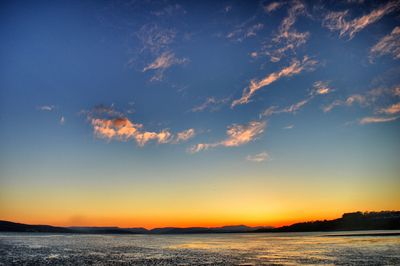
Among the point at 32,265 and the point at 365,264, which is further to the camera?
the point at 32,265

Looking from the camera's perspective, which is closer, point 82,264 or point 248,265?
point 248,265

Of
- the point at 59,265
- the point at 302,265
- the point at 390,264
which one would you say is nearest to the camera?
the point at 390,264

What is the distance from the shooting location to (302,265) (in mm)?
39719

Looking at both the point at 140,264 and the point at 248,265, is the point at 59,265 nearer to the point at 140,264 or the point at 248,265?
the point at 140,264

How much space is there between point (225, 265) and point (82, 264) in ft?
65.4

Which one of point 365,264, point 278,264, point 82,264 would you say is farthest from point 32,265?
point 365,264

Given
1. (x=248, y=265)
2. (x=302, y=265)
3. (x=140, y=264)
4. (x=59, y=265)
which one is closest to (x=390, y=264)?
(x=302, y=265)

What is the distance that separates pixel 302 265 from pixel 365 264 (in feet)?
24.7

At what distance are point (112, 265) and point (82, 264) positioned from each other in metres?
4.39

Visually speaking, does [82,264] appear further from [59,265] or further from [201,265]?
[201,265]

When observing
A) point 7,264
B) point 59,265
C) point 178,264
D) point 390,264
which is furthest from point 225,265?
point 7,264

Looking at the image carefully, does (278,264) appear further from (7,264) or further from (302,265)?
(7,264)

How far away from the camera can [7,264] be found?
41.9 m

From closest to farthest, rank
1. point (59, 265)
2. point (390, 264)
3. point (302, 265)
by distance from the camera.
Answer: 1. point (390, 264)
2. point (302, 265)
3. point (59, 265)
